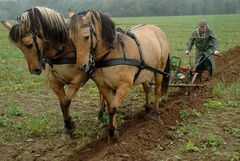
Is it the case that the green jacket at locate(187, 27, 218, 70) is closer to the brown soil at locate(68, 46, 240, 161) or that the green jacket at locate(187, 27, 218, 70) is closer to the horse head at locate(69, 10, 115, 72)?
the brown soil at locate(68, 46, 240, 161)

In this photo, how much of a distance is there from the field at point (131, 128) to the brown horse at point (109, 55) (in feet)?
2.10

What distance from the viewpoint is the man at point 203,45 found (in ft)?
34.1

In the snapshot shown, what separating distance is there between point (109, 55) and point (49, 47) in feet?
3.10

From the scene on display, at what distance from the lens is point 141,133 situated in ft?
21.0

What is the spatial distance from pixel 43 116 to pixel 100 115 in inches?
44.4

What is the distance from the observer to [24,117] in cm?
813

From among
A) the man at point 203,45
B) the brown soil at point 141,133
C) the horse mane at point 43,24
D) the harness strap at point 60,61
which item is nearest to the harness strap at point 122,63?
the harness strap at point 60,61

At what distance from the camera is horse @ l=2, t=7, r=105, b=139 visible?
5.80 meters

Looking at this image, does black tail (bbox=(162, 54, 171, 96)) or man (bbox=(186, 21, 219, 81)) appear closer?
black tail (bbox=(162, 54, 171, 96))

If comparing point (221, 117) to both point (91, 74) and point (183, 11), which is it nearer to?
point (91, 74)

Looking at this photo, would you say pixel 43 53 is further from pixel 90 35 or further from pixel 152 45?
pixel 152 45

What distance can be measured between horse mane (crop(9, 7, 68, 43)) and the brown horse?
0.43 m

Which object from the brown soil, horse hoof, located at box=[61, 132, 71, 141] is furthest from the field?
horse hoof, located at box=[61, 132, 71, 141]

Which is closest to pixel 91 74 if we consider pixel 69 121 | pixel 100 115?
pixel 69 121
